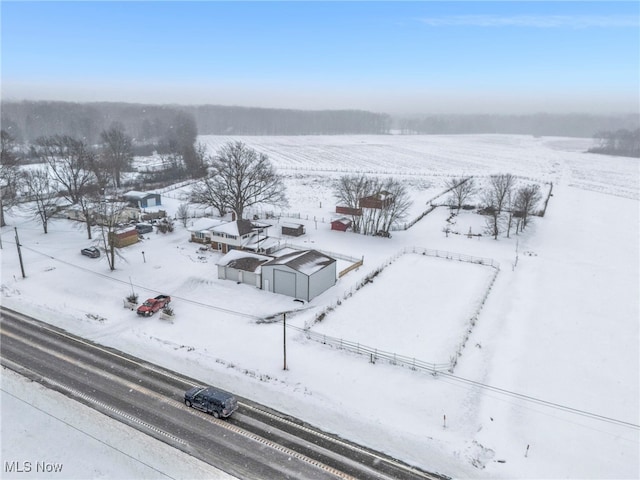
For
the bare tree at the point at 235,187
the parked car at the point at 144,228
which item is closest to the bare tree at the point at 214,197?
the bare tree at the point at 235,187

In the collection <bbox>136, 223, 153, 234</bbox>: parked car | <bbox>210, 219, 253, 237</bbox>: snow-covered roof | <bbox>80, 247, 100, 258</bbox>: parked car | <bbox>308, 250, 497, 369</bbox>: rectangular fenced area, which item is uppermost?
<bbox>210, 219, 253, 237</bbox>: snow-covered roof

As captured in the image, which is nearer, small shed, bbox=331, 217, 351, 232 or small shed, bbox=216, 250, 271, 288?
small shed, bbox=216, 250, 271, 288

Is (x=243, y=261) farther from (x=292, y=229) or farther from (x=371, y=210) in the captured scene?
(x=371, y=210)

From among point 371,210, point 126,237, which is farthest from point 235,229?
point 371,210

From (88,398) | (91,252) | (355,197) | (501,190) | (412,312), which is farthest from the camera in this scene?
(501,190)

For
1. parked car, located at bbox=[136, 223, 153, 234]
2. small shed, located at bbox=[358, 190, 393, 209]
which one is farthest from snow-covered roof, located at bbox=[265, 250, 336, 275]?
parked car, located at bbox=[136, 223, 153, 234]

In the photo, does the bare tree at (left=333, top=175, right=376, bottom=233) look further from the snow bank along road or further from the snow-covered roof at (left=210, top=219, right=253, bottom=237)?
the snow bank along road

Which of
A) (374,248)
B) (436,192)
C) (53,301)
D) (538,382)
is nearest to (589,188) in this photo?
(436,192)
